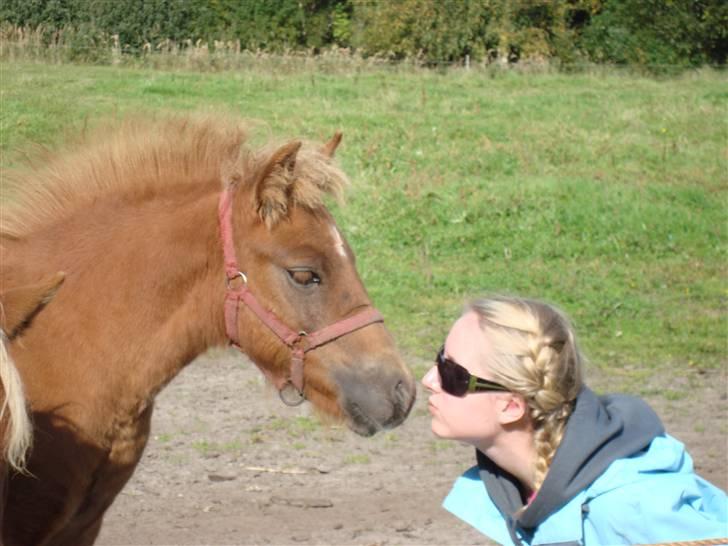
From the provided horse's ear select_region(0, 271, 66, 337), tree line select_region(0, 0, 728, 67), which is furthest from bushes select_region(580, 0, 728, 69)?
horse's ear select_region(0, 271, 66, 337)

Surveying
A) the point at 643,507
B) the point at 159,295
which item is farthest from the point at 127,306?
the point at 643,507

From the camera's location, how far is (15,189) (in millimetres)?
3799

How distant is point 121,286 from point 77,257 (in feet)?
0.57

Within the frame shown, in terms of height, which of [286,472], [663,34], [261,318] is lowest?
[286,472]

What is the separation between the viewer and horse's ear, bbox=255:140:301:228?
12.0 feet

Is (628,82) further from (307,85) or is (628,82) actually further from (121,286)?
Answer: (121,286)

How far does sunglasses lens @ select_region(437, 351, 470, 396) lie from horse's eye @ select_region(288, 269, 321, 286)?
1.26m

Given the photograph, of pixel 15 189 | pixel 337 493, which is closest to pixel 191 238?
pixel 15 189

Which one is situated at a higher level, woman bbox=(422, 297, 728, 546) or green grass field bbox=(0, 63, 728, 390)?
woman bbox=(422, 297, 728, 546)

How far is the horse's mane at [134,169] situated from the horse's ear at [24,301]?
0.91 m

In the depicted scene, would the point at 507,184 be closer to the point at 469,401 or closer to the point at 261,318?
the point at 261,318

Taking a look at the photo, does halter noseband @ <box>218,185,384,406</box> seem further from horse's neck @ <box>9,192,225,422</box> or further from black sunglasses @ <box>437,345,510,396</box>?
black sunglasses @ <box>437,345,510,396</box>

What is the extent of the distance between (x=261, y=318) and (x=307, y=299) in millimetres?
163

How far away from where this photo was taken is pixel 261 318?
370cm
